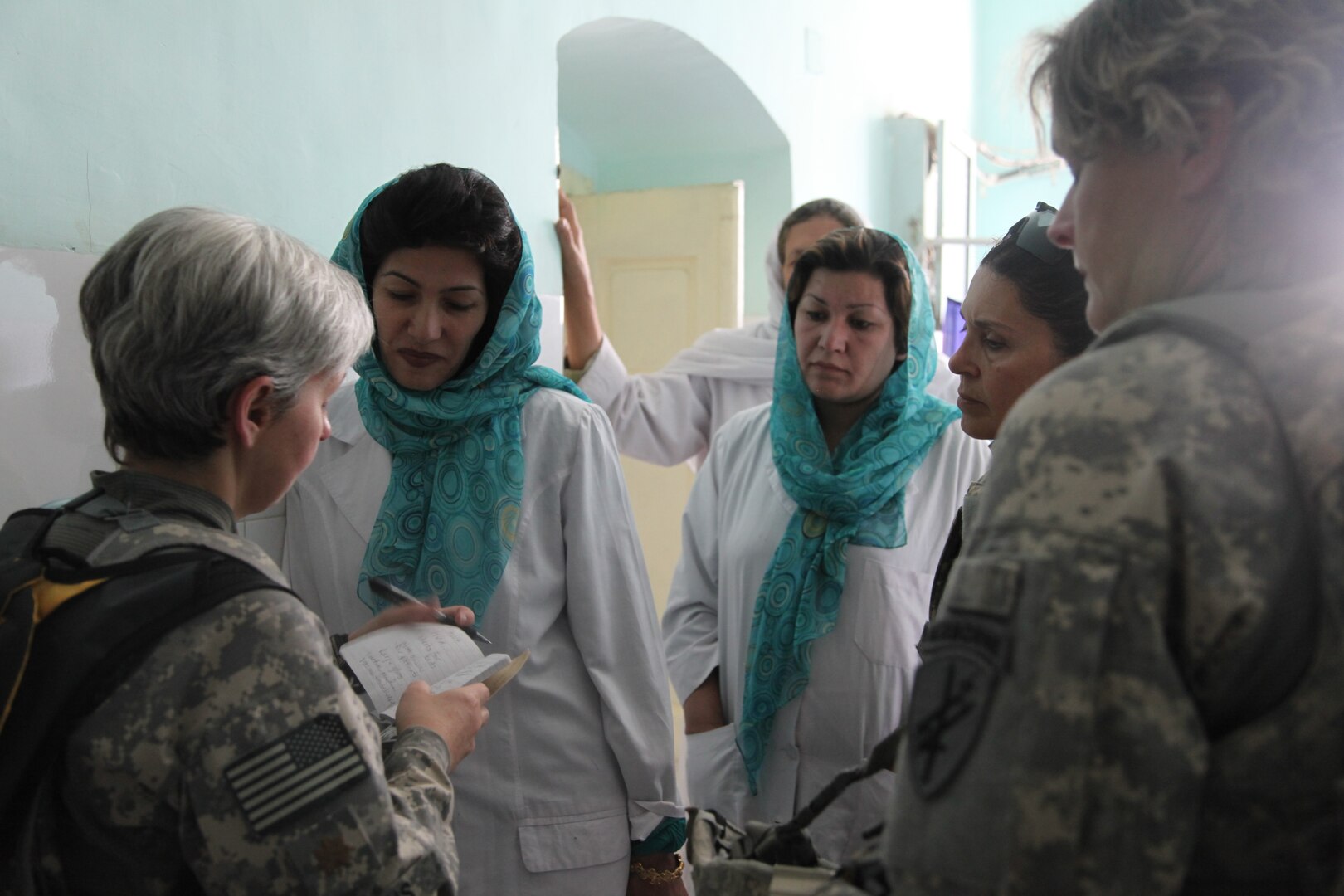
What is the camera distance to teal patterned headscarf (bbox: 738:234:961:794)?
5.74 ft

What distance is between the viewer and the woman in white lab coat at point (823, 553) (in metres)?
1.74

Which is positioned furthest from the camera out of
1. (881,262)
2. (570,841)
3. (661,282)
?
(661,282)

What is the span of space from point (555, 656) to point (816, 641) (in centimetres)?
50

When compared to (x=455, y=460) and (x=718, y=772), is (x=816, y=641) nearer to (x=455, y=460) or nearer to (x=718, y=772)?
(x=718, y=772)

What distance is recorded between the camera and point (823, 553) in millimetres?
1781

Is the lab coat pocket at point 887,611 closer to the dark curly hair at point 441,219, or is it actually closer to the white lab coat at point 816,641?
the white lab coat at point 816,641

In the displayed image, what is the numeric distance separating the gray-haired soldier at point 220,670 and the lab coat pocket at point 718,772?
3.03 feet

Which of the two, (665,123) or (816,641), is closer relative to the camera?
(816,641)

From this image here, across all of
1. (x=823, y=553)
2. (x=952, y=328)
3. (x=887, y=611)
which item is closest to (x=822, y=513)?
(x=823, y=553)

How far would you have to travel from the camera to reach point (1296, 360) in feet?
1.87

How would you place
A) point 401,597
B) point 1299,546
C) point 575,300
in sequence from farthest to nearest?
1. point 575,300
2. point 401,597
3. point 1299,546

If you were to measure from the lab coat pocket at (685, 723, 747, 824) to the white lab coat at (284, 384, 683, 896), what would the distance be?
0.24 meters

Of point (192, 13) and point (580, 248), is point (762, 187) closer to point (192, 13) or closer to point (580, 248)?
point (580, 248)

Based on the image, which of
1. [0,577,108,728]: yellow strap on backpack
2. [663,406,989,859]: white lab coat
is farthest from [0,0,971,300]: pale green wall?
[663,406,989,859]: white lab coat
